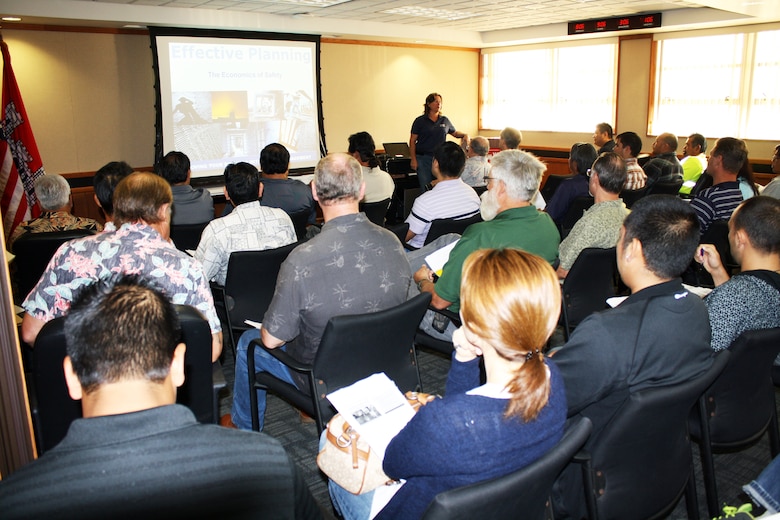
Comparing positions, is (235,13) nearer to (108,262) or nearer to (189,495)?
(108,262)

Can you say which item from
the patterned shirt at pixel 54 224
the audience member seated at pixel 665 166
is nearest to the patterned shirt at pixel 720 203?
the audience member seated at pixel 665 166

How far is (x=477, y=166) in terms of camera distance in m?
6.94

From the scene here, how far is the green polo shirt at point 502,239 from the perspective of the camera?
112 inches

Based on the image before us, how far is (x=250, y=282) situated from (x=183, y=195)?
175 cm

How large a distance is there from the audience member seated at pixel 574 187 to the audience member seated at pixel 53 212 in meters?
3.59

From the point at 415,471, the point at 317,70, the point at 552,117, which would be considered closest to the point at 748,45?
the point at 552,117

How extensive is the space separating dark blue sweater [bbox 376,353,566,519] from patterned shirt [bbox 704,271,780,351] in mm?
1205

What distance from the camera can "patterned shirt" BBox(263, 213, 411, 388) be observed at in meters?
2.38

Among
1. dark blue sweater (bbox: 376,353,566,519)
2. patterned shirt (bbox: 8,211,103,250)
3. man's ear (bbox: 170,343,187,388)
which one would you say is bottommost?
dark blue sweater (bbox: 376,353,566,519)

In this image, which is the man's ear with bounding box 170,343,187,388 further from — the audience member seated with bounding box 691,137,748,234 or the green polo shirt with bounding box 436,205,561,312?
the audience member seated with bounding box 691,137,748,234

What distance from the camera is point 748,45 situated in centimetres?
875

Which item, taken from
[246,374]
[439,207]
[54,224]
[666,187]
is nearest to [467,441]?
[246,374]

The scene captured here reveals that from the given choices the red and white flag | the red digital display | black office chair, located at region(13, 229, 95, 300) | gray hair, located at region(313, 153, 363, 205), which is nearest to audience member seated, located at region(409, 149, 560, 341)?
gray hair, located at region(313, 153, 363, 205)

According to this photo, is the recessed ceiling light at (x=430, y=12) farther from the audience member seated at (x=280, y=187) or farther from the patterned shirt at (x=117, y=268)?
the patterned shirt at (x=117, y=268)
